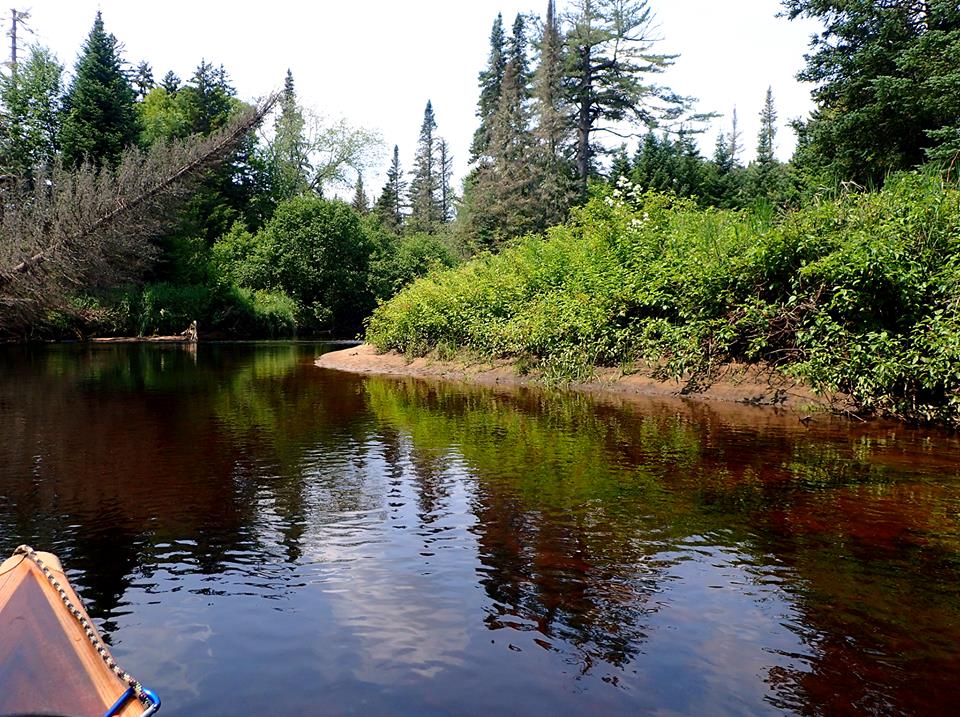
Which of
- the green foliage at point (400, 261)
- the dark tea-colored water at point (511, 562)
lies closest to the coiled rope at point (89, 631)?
the dark tea-colored water at point (511, 562)

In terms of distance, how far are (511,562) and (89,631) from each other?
9.30 feet

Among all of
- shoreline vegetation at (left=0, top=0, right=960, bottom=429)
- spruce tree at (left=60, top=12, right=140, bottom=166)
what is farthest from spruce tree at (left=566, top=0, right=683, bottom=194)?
spruce tree at (left=60, top=12, right=140, bottom=166)

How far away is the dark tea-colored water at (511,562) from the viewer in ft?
11.7

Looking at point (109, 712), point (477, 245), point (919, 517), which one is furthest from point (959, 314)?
point (477, 245)

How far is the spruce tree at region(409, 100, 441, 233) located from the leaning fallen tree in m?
64.5

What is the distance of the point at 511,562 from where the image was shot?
17.1 feet

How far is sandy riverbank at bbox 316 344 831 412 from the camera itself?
517 inches

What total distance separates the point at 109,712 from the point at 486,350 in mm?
16176

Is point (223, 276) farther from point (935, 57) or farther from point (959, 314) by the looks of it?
point (959, 314)

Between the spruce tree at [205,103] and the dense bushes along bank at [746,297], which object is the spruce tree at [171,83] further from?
the dense bushes along bank at [746,297]

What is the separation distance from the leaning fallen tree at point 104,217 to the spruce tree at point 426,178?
64.5 m

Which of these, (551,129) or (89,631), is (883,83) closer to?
(551,129)

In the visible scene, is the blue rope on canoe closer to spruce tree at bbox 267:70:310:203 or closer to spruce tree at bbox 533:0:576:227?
spruce tree at bbox 533:0:576:227

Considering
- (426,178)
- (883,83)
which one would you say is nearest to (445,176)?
(426,178)
